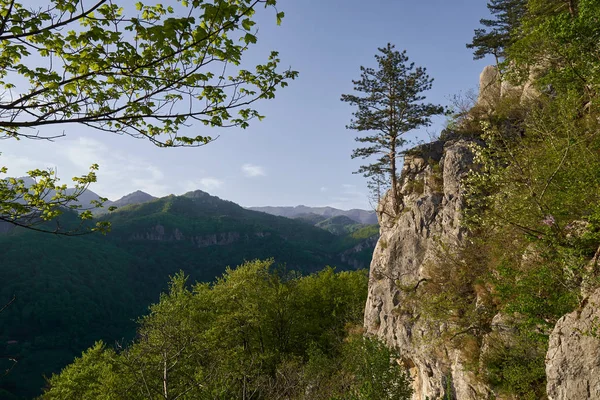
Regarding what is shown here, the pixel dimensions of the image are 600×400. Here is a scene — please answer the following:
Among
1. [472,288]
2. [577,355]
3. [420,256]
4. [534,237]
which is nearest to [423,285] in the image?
[420,256]

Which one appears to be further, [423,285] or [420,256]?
[420,256]

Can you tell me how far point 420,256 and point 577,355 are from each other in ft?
41.6

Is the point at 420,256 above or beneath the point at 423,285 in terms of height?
above

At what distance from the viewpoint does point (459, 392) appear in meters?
13.1

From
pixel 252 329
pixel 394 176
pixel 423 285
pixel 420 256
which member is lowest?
pixel 252 329

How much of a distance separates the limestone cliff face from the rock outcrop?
5201 mm

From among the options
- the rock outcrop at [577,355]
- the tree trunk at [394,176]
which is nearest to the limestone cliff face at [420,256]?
the tree trunk at [394,176]

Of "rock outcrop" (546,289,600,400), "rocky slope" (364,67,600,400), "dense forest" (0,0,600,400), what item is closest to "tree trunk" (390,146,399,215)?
"dense forest" (0,0,600,400)

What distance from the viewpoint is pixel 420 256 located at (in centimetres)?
2020

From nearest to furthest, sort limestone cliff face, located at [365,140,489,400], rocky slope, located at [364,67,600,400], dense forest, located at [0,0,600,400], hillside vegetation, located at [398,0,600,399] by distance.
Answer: rocky slope, located at [364,67,600,400], hillside vegetation, located at [398,0,600,399], dense forest, located at [0,0,600,400], limestone cliff face, located at [365,140,489,400]

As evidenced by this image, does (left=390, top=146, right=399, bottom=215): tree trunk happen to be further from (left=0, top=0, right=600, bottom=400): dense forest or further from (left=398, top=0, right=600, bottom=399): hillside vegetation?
(left=398, top=0, right=600, bottom=399): hillside vegetation

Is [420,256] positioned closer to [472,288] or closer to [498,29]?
[472,288]

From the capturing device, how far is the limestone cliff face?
1481 centimetres

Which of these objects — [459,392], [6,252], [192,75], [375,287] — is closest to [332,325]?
[375,287]
